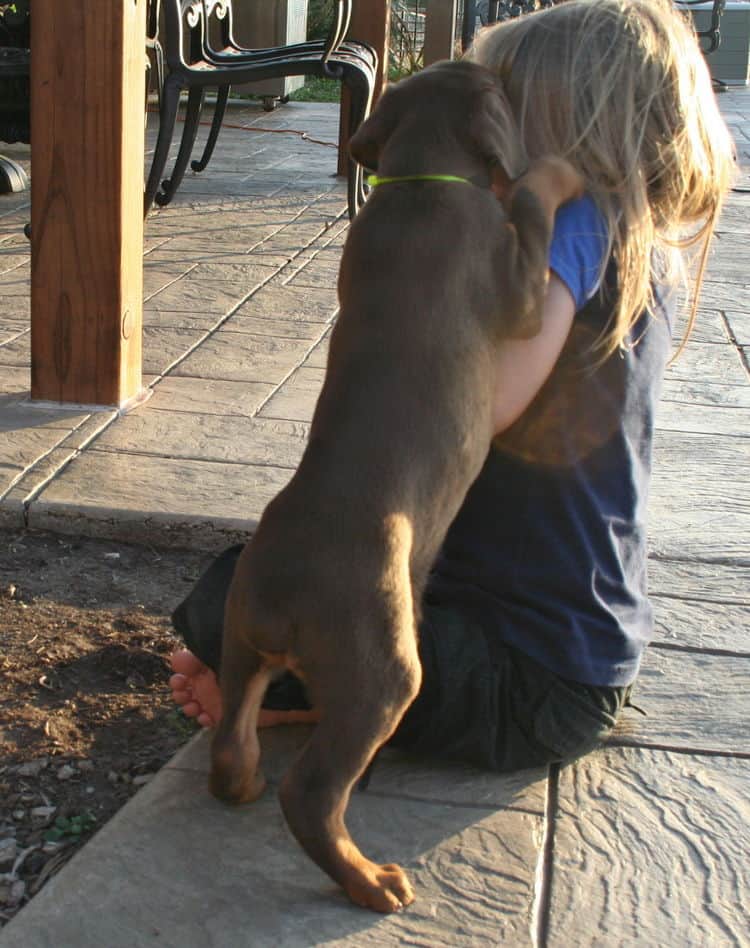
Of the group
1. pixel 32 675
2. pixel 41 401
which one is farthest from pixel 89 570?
pixel 41 401

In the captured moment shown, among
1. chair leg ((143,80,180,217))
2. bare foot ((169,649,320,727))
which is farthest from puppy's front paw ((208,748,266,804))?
chair leg ((143,80,180,217))

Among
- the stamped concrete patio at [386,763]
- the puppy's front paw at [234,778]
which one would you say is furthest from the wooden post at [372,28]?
the puppy's front paw at [234,778]

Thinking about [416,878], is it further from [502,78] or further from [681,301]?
[681,301]

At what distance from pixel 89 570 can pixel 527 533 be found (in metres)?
1.39

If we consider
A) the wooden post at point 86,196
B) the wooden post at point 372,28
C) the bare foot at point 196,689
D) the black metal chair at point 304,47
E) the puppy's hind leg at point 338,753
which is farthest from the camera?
the wooden post at point 372,28

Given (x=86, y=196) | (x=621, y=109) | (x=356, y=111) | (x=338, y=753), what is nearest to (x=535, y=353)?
(x=621, y=109)

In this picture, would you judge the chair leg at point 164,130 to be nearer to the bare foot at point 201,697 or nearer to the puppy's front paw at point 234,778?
the bare foot at point 201,697

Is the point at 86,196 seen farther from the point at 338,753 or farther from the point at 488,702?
the point at 338,753

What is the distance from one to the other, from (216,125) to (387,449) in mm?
6190

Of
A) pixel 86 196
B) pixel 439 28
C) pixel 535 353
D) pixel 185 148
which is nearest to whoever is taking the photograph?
pixel 535 353

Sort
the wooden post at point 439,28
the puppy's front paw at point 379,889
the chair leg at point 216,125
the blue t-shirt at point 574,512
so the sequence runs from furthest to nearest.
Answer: the wooden post at point 439,28 → the chair leg at point 216,125 → the blue t-shirt at point 574,512 → the puppy's front paw at point 379,889

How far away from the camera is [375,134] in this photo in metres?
2.21

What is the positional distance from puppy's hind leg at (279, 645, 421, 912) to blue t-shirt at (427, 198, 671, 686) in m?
0.45

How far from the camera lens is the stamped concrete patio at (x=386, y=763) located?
6.64ft
